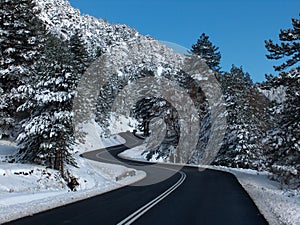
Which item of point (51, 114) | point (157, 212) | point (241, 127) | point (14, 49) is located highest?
point (14, 49)

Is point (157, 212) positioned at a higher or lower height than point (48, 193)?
higher

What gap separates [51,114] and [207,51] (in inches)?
1226

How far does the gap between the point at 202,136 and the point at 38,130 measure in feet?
83.1

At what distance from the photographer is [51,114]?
1967 centimetres

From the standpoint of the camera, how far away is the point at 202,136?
40000 millimetres

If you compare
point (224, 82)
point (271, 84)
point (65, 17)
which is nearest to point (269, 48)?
point (271, 84)

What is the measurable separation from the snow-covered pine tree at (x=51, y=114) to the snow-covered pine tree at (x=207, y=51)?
28.4 meters

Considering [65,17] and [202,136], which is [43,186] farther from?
[65,17]

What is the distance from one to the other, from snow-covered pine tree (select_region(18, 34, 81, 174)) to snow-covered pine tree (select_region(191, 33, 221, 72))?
28.4m

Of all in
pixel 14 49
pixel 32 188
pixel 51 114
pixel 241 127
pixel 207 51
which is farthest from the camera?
pixel 207 51

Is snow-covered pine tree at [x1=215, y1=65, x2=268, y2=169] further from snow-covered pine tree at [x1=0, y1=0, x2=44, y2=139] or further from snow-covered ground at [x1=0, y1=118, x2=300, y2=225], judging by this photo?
snow-covered pine tree at [x1=0, y1=0, x2=44, y2=139]

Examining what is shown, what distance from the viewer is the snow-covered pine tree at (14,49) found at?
2625 cm

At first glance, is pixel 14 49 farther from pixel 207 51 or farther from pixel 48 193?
pixel 207 51

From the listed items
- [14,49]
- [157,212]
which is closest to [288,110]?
[157,212]
